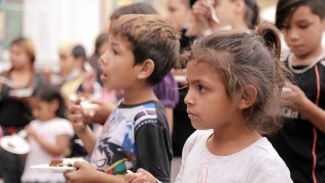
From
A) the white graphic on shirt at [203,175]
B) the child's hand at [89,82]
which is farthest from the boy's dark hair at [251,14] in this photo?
the child's hand at [89,82]

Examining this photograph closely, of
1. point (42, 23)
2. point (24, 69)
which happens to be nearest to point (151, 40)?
point (24, 69)

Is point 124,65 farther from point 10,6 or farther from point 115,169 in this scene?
point 10,6

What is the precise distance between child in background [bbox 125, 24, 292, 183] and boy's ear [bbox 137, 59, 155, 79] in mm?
661

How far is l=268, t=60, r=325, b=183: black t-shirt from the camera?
2.96 m

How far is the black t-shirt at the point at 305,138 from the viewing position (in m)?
2.96

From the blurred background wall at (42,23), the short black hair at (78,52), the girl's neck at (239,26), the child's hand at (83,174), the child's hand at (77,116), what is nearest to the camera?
the child's hand at (83,174)

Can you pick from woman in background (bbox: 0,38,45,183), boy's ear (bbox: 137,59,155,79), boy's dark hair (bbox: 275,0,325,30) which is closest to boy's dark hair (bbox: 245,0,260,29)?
boy's dark hair (bbox: 275,0,325,30)

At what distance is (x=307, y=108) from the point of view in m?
2.85

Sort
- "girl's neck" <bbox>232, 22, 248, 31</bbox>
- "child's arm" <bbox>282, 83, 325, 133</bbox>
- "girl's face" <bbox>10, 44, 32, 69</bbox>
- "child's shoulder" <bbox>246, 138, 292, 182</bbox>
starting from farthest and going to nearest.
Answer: "girl's face" <bbox>10, 44, 32, 69</bbox> < "girl's neck" <bbox>232, 22, 248, 31</bbox> < "child's arm" <bbox>282, 83, 325, 133</bbox> < "child's shoulder" <bbox>246, 138, 292, 182</bbox>

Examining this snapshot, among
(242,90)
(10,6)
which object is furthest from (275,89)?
(10,6)

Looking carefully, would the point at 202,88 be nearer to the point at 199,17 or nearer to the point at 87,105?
the point at 87,105

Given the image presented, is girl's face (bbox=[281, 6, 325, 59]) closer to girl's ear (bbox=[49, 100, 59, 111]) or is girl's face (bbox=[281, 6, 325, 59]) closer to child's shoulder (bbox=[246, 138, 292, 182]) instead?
child's shoulder (bbox=[246, 138, 292, 182])

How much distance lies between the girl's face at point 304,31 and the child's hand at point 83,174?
4.07 ft

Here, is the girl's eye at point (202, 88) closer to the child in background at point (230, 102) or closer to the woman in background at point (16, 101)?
the child in background at point (230, 102)
